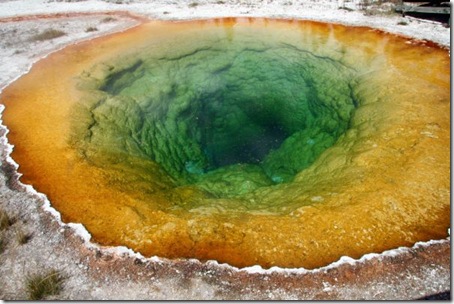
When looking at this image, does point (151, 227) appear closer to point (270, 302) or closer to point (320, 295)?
point (270, 302)

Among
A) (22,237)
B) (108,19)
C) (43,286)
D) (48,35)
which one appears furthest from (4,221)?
(108,19)

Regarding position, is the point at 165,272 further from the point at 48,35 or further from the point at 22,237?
the point at 48,35

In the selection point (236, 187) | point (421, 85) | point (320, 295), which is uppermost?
point (421, 85)

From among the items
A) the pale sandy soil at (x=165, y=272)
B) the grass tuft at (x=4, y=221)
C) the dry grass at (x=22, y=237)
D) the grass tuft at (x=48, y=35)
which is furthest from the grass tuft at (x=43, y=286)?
the grass tuft at (x=48, y=35)

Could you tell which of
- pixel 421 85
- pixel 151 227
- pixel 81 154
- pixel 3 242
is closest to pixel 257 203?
pixel 151 227

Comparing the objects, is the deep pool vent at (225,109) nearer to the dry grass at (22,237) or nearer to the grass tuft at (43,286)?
the dry grass at (22,237)
